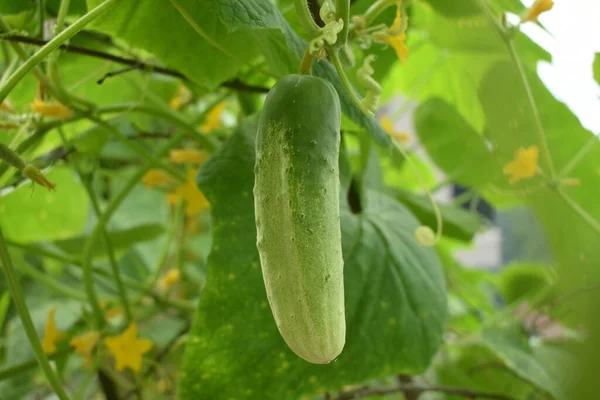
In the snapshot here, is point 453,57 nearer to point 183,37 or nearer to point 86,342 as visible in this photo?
point 183,37

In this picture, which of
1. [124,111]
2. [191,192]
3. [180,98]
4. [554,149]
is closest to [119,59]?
[124,111]

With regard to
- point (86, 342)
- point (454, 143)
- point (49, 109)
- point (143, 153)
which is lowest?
point (454, 143)

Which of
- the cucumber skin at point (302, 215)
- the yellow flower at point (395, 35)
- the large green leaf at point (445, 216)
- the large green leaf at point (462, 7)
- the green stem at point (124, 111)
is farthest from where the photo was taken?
the large green leaf at point (445, 216)

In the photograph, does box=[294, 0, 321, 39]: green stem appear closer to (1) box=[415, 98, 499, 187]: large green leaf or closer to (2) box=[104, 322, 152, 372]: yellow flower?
(2) box=[104, 322, 152, 372]: yellow flower

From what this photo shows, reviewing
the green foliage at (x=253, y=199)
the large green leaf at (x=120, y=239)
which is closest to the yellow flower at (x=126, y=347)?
the green foliage at (x=253, y=199)

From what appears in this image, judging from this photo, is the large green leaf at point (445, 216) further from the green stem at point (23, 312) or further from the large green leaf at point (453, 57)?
the green stem at point (23, 312)

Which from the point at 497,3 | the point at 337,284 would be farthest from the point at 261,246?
the point at 497,3
